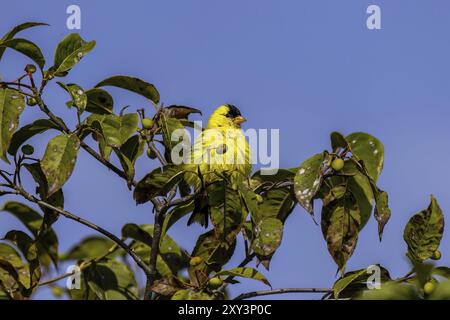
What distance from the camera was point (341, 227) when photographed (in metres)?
3.36

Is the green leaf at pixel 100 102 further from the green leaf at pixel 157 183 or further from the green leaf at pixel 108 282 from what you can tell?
the green leaf at pixel 108 282

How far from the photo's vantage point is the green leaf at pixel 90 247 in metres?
4.84

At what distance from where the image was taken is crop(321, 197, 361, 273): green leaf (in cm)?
334

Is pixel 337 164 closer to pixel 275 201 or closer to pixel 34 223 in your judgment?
pixel 275 201

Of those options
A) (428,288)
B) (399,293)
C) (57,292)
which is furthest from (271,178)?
(399,293)

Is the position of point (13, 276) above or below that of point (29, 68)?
below

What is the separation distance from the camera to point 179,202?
3453 millimetres

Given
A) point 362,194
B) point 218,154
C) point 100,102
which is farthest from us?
point 218,154

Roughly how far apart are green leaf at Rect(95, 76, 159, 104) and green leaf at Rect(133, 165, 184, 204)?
1.80ft

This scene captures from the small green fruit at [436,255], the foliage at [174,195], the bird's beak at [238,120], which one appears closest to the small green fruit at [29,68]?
the foliage at [174,195]

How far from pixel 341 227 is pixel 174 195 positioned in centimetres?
78

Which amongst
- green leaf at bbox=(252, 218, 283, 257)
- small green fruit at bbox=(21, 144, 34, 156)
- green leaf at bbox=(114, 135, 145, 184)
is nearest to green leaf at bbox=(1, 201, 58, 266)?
small green fruit at bbox=(21, 144, 34, 156)

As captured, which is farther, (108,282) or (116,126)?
(108,282)
